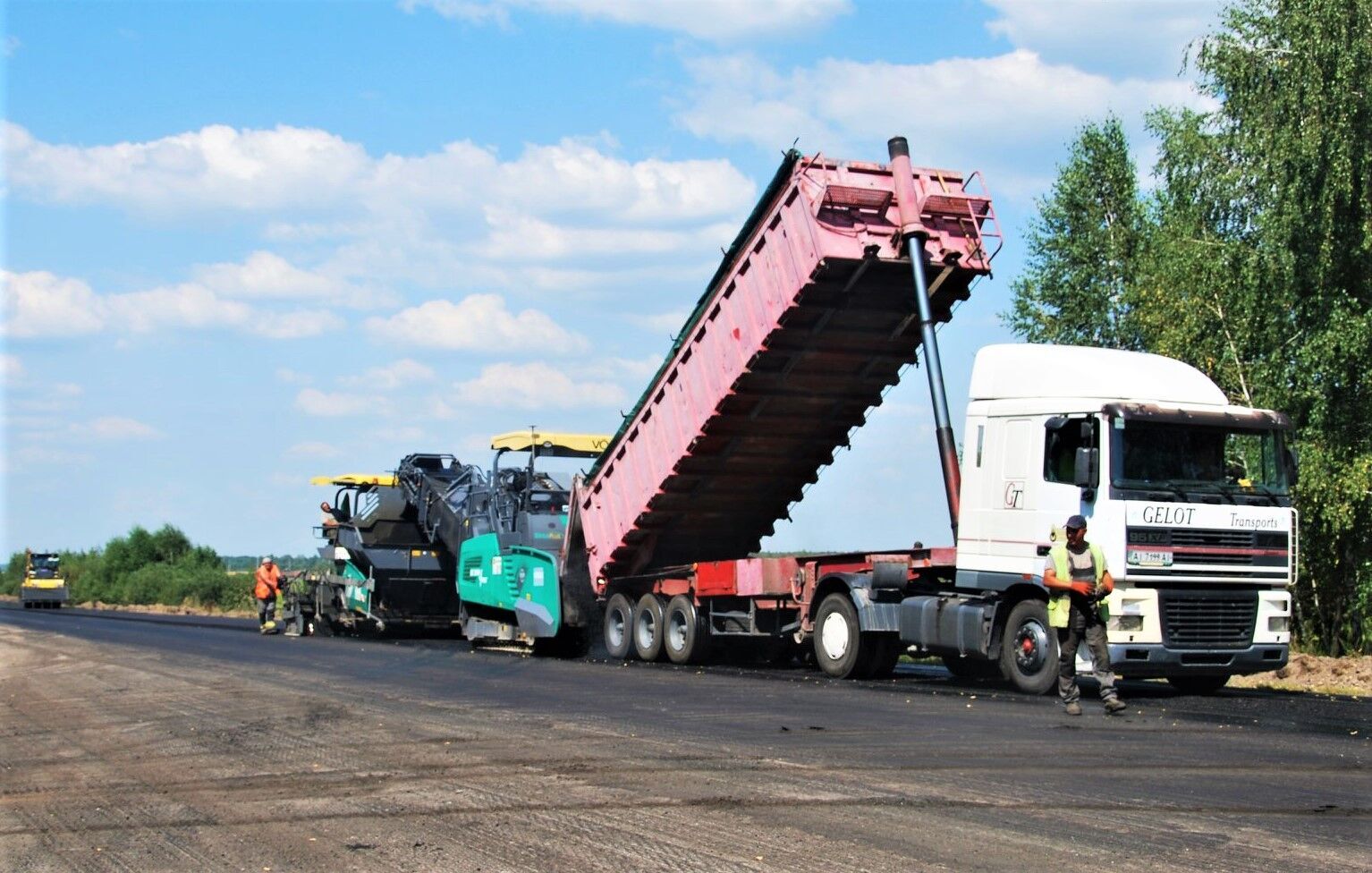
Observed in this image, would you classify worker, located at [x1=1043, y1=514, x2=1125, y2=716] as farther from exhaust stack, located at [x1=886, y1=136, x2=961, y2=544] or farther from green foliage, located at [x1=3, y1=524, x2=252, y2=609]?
green foliage, located at [x1=3, y1=524, x2=252, y2=609]

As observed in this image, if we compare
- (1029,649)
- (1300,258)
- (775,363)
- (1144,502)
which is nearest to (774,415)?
(775,363)

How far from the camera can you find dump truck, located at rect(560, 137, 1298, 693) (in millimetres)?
13250

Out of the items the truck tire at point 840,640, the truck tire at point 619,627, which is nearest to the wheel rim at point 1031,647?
the truck tire at point 840,640

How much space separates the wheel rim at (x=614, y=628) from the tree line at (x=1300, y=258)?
11.5m

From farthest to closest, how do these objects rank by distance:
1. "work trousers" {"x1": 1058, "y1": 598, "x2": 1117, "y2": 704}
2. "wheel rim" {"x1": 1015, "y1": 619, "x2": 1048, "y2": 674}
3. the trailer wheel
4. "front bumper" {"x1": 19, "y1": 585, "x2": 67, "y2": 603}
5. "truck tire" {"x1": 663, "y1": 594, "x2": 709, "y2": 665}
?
"front bumper" {"x1": 19, "y1": 585, "x2": 67, "y2": 603}, the trailer wheel, "truck tire" {"x1": 663, "y1": 594, "x2": 709, "y2": 665}, "wheel rim" {"x1": 1015, "y1": 619, "x2": 1048, "y2": 674}, "work trousers" {"x1": 1058, "y1": 598, "x2": 1117, "y2": 704}

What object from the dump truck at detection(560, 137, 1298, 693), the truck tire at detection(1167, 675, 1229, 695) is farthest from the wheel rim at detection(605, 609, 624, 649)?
the truck tire at detection(1167, 675, 1229, 695)

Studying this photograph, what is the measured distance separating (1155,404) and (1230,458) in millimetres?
875

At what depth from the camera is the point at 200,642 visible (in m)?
25.8

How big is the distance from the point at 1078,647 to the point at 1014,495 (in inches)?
65.9

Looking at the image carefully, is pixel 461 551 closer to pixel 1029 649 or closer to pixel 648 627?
pixel 648 627

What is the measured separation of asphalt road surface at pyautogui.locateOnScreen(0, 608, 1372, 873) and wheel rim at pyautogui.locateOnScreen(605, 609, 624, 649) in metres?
4.44

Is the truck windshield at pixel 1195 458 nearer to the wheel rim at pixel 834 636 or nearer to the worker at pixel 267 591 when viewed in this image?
the wheel rim at pixel 834 636

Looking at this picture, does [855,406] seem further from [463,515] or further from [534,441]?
[463,515]

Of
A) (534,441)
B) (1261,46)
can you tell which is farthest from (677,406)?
(1261,46)
